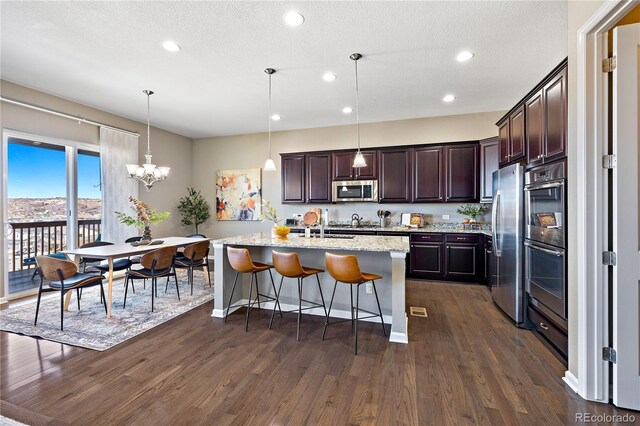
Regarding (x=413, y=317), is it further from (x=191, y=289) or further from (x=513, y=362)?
(x=191, y=289)

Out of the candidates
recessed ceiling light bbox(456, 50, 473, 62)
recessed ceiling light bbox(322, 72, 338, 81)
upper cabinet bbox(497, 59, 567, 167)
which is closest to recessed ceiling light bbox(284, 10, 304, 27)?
recessed ceiling light bbox(322, 72, 338, 81)

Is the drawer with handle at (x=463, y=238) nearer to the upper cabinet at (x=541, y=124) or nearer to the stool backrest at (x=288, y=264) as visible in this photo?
the upper cabinet at (x=541, y=124)

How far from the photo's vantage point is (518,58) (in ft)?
11.0

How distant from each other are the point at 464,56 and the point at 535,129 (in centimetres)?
115

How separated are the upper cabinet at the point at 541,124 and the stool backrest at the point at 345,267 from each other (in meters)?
2.02

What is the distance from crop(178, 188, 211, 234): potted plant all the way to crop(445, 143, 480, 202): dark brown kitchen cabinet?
18.0 feet

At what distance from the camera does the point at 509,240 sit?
3311 mm

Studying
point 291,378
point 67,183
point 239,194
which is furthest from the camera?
point 239,194

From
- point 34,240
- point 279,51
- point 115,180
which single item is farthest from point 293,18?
point 34,240

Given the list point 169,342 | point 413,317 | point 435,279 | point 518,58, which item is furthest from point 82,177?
point 518,58

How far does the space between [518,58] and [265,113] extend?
390 centimetres

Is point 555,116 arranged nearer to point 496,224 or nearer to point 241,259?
point 496,224

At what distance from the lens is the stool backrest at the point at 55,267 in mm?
3113

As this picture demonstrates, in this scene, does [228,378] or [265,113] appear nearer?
[228,378]
